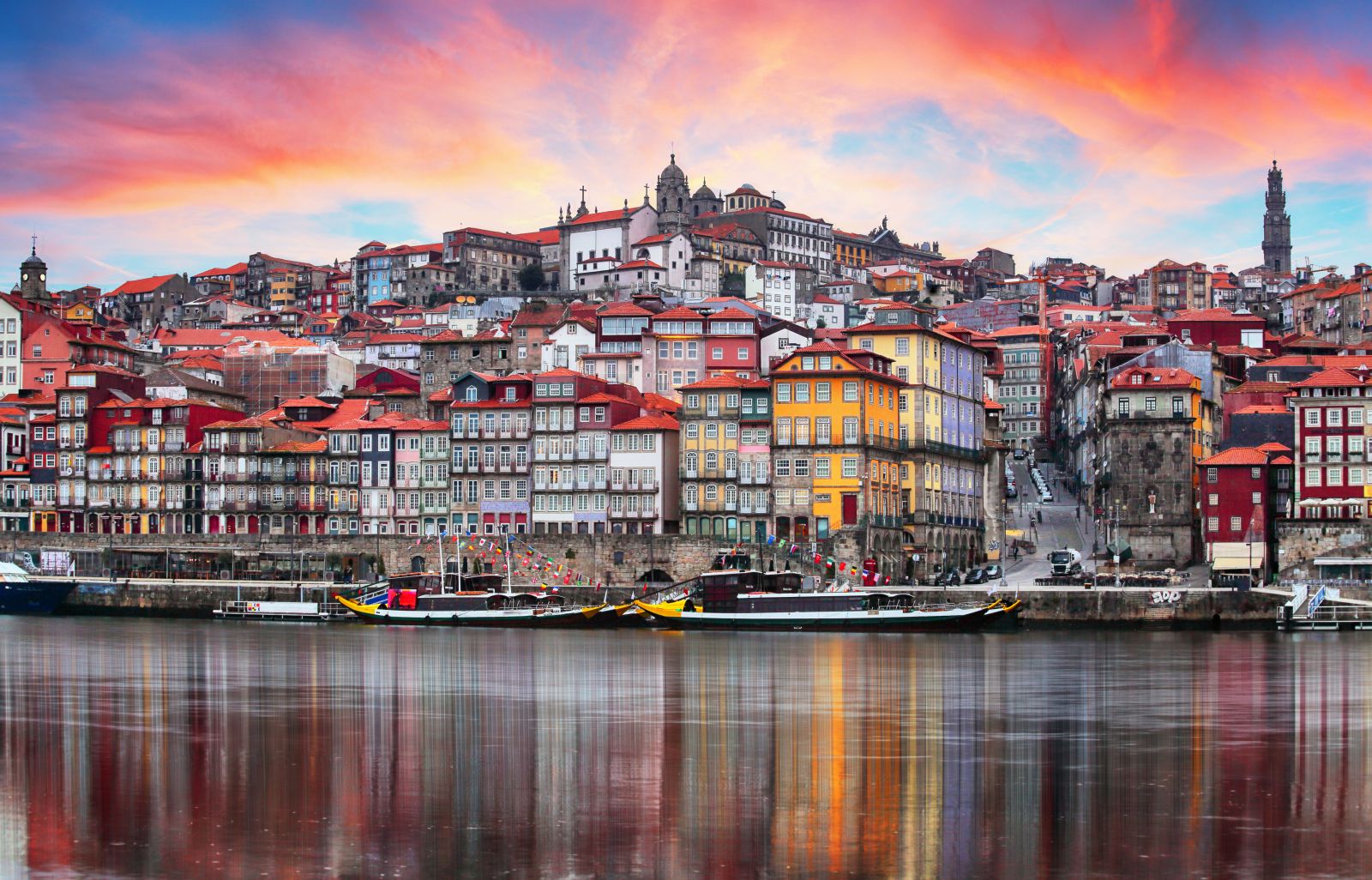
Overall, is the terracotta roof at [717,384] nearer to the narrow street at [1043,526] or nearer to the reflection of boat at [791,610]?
the reflection of boat at [791,610]

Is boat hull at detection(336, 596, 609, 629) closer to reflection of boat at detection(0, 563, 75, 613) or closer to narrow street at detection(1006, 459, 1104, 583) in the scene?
reflection of boat at detection(0, 563, 75, 613)

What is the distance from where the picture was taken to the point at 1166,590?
7900 centimetres

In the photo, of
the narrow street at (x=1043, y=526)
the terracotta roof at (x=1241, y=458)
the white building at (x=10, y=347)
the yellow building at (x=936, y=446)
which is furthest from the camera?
the white building at (x=10, y=347)

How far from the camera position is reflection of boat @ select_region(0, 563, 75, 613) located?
9712cm

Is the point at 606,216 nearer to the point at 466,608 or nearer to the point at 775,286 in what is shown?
the point at 775,286

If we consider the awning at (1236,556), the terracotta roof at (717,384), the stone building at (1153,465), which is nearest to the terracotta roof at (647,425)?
the terracotta roof at (717,384)

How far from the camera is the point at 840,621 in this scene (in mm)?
79500

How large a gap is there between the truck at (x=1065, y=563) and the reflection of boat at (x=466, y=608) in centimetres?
2120

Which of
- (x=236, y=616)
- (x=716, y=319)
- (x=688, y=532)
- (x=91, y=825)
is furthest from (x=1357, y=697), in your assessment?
(x=716, y=319)

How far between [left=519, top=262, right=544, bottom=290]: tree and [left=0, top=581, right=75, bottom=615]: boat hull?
8965cm

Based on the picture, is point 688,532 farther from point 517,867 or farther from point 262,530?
point 517,867

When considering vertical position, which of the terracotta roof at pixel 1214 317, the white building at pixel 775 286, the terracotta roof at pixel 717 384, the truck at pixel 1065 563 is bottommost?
the truck at pixel 1065 563

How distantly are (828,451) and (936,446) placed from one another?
10057 millimetres

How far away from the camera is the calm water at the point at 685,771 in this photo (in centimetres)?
2222
